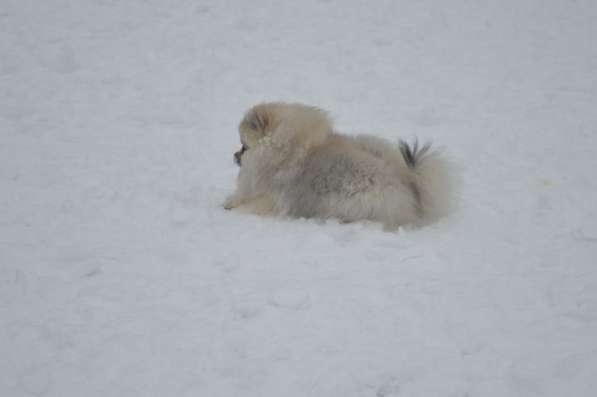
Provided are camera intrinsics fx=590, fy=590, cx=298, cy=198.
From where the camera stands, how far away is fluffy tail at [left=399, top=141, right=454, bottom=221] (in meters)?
4.54

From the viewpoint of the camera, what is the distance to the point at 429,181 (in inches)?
179

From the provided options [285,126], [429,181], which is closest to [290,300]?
[429,181]

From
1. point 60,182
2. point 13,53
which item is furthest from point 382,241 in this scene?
point 13,53

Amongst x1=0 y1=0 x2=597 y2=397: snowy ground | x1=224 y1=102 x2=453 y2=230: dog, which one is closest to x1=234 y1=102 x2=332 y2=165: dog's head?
x1=224 y1=102 x2=453 y2=230: dog

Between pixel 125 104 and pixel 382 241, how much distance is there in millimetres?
3993

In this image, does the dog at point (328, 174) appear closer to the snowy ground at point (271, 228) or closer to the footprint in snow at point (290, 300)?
the snowy ground at point (271, 228)

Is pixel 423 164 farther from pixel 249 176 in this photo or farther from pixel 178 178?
pixel 178 178

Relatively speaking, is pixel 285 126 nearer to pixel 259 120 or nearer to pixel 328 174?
pixel 259 120

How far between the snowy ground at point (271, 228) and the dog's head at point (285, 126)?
674 mm

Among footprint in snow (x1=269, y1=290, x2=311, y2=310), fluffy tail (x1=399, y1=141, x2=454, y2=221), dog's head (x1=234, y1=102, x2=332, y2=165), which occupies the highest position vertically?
dog's head (x1=234, y1=102, x2=332, y2=165)

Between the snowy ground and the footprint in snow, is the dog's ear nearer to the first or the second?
the snowy ground

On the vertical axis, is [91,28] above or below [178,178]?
above

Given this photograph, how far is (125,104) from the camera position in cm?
688

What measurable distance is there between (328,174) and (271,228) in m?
0.61
